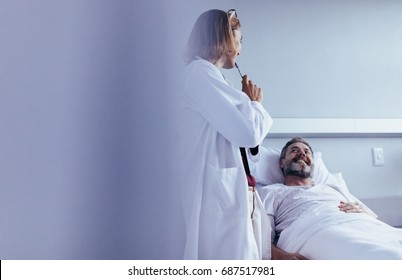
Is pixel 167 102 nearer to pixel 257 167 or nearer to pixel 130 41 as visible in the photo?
pixel 130 41

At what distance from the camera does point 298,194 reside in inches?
45.2

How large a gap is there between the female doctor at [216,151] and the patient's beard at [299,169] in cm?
57

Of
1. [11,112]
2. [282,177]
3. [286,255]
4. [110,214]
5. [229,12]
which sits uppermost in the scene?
[229,12]

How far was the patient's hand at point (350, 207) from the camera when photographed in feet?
3.55

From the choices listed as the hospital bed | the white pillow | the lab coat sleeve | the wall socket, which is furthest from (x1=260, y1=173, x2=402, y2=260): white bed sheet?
the wall socket

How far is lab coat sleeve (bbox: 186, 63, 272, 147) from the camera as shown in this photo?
0.68 m

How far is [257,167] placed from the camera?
125 centimetres

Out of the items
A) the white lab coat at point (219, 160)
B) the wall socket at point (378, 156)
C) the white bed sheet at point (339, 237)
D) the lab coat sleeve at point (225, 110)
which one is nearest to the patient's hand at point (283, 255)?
the white bed sheet at point (339, 237)

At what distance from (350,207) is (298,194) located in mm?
162

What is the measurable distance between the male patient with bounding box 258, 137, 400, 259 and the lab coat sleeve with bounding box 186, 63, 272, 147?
Result: 46 cm

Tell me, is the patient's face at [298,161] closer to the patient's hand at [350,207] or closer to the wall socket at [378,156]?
the patient's hand at [350,207]

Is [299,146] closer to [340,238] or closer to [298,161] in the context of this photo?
[298,161]
